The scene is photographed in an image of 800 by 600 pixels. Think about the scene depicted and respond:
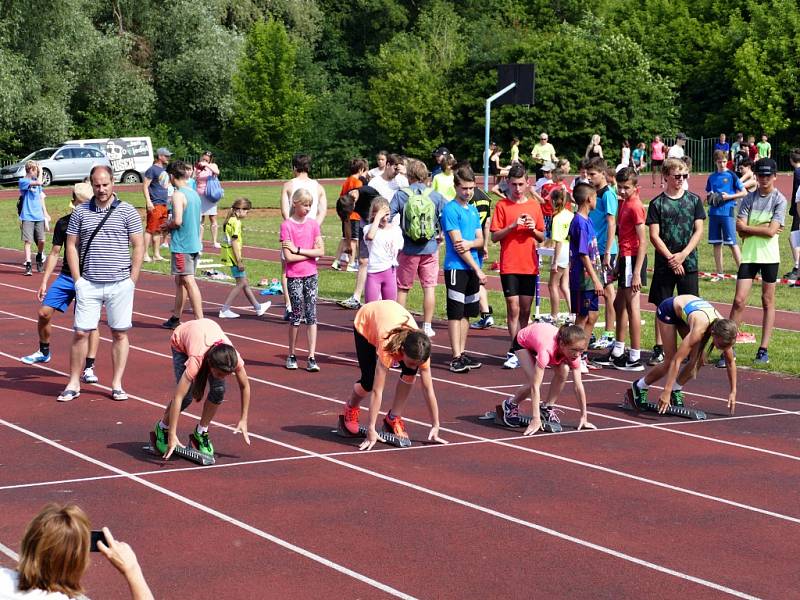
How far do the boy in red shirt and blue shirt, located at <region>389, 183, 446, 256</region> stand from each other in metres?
0.92

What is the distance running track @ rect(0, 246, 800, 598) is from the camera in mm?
7012

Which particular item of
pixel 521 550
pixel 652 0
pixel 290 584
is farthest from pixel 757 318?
pixel 652 0

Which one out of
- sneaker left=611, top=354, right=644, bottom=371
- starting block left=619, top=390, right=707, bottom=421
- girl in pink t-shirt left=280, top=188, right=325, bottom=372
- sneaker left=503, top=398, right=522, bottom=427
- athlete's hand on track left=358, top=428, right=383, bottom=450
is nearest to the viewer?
athlete's hand on track left=358, top=428, right=383, bottom=450

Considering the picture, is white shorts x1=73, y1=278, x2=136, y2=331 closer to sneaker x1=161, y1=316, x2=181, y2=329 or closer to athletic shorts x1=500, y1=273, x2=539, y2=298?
athletic shorts x1=500, y1=273, x2=539, y2=298

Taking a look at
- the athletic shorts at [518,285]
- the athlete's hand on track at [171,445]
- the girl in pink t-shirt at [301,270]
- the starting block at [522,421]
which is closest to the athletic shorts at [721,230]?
the athletic shorts at [518,285]

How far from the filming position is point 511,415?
34.6 feet

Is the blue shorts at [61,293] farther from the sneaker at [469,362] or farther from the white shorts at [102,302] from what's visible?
the sneaker at [469,362]

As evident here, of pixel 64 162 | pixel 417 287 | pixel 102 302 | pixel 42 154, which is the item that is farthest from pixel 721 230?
pixel 42 154

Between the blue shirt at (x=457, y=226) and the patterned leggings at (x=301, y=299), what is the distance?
141 centimetres

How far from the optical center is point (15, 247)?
25.9 meters

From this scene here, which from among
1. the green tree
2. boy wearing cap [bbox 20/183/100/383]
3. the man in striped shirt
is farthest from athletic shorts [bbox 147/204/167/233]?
the green tree

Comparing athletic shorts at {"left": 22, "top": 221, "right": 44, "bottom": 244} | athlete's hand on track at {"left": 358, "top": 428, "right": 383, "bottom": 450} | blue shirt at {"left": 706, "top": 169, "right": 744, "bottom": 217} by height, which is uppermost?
blue shirt at {"left": 706, "top": 169, "right": 744, "bottom": 217}

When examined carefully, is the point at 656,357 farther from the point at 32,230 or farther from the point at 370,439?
the point at 32,230

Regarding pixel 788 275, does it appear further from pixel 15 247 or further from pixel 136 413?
pixel 15 247
